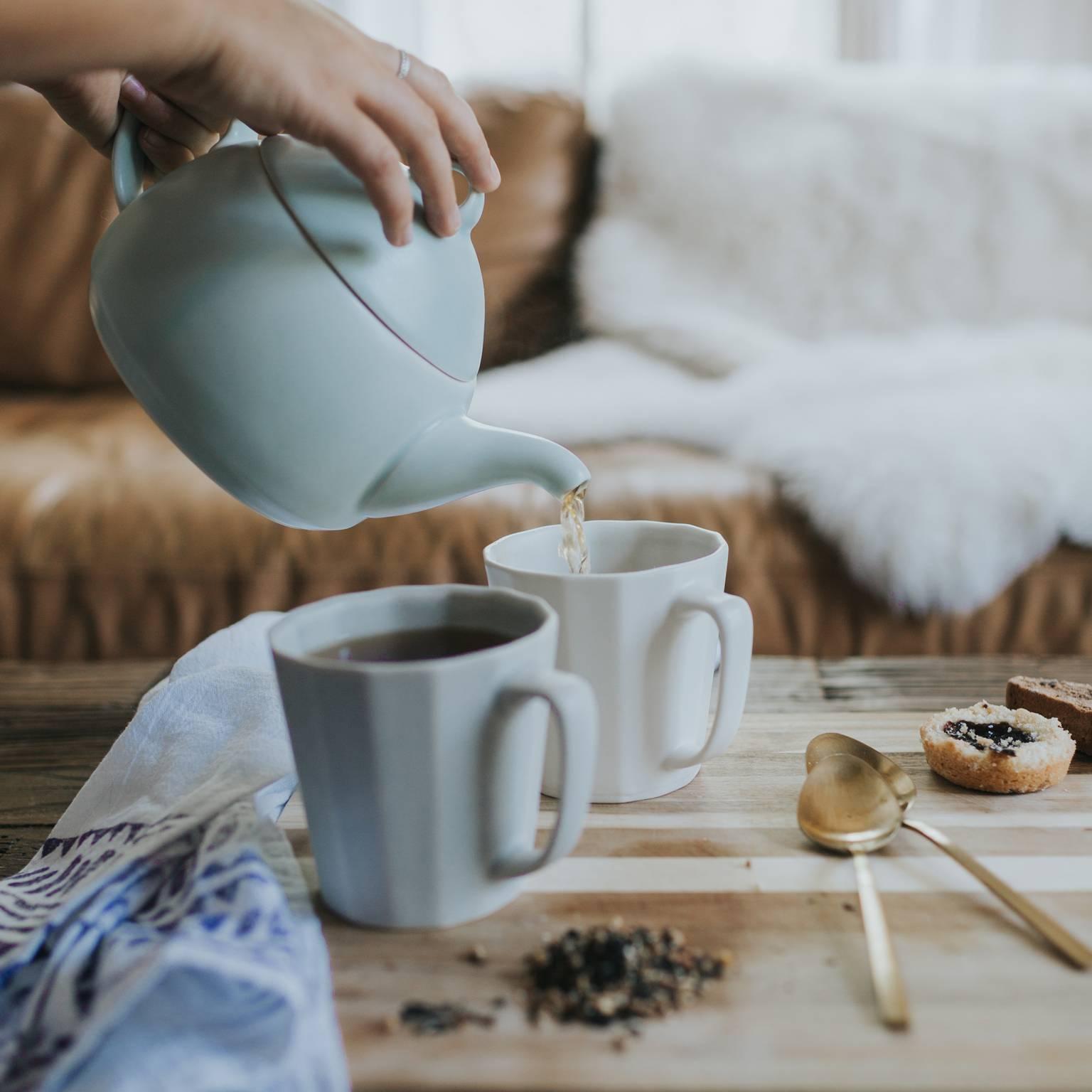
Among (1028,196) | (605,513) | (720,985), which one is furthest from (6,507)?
(1028,196)

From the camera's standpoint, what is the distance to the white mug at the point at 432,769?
42 cm

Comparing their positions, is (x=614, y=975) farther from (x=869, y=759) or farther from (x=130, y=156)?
(x=130, y=156)

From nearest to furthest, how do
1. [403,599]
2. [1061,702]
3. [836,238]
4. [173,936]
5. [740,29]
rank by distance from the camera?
[173,936] < [403,599] < [1061,702] < [836,238] < [740,29]

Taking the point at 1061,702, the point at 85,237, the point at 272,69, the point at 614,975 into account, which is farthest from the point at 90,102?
the point at 85,237

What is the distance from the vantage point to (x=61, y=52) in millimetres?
462

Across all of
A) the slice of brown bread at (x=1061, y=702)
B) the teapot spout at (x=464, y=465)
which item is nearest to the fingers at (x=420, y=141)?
the teapot spout at (x=464, y=465)

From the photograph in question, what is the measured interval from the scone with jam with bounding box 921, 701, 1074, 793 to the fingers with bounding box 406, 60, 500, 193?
1.31ft

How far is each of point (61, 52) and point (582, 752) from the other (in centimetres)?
38

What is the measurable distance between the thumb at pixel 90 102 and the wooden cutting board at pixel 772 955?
46 centimetres

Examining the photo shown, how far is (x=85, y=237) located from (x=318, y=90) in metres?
1.51

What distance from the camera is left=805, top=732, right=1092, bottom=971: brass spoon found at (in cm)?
43

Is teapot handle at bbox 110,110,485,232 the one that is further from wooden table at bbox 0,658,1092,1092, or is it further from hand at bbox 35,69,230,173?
wooden table at bbox 0,658,1092,1092

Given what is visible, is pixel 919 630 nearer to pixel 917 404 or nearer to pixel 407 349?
pixel 917 404

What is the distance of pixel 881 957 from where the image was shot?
424mm
